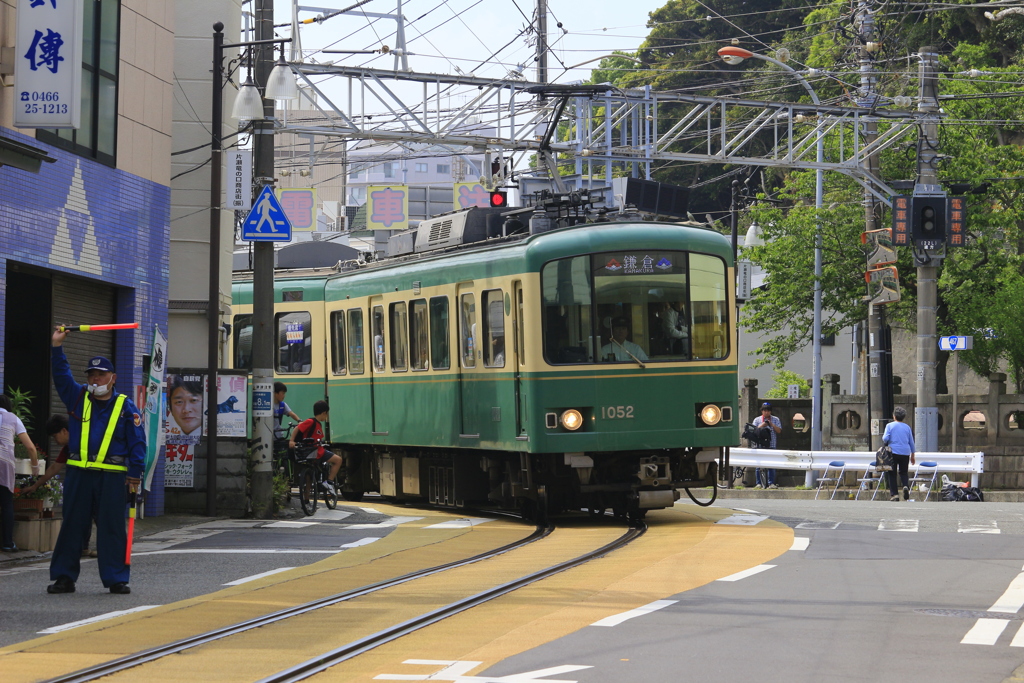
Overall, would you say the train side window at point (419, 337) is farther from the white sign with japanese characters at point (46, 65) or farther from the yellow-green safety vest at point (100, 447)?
the yellow-green safety vest at point (100, 447)

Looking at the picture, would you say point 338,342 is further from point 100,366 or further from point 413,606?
point 413,606

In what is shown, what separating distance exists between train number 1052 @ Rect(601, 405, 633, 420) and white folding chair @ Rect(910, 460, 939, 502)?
11.8m

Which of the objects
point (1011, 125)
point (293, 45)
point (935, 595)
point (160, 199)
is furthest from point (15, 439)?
point (1011, 125)

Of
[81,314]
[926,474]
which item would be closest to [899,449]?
[926,474]

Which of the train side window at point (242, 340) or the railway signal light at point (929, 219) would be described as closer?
the train side window at point (242, 340)

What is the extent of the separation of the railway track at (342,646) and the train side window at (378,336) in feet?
25.3

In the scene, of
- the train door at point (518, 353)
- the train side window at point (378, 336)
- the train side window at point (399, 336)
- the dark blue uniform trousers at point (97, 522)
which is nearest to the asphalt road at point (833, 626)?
the train door at point (518, 353)

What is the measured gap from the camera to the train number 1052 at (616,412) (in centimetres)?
1656

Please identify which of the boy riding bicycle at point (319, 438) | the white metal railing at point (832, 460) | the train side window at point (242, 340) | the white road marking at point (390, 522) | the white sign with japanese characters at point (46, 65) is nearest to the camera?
the white sign with japanese characters at point (46, 65)

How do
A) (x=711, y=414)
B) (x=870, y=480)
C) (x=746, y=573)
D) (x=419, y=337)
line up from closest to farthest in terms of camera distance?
(x=746, y=573), (x=711, y=414), (x=419, y=337), (x=870, y=480)

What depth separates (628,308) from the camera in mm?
16703

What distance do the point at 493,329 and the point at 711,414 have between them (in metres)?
2.60

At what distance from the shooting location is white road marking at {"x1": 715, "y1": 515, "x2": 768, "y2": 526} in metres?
16.8

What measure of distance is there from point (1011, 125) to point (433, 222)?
23.3 m
